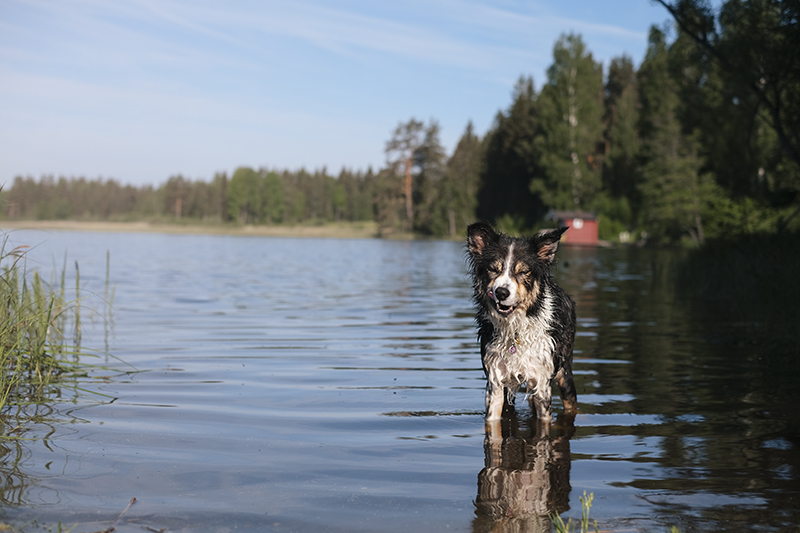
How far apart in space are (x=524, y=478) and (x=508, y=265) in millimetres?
1973

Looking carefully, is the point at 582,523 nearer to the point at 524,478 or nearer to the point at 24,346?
the point at 524,478

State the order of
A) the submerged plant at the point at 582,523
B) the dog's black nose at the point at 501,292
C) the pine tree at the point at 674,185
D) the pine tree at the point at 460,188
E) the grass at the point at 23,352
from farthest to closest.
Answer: the pine tree at the point at 460,188, the pine tree at the point at 674,185, the grass at the point at 23,352, the dog's black nose at the point at 501,292, the submerged plant at the point at 582,523

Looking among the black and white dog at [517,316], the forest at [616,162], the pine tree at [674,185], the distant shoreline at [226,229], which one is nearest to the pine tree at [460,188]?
the forest at [616,162]

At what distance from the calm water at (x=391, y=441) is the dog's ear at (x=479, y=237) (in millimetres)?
1968

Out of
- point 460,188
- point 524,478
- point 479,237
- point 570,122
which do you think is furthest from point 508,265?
point 460,188

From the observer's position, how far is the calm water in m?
4.99

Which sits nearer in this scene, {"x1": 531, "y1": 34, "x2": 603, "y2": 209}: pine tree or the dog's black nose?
the dog's black nose

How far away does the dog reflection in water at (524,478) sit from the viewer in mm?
4895

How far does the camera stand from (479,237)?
22.6ft

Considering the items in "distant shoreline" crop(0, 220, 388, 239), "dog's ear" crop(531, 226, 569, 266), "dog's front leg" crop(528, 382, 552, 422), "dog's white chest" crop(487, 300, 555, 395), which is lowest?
"dog's front leg" crop(528, 382, 552, 422)

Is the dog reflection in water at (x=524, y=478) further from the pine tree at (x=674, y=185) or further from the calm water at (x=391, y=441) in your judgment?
the pine tree at (x=674, y=185)

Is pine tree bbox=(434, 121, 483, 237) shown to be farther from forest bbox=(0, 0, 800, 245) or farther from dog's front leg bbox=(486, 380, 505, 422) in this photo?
dog's front leg bbox=(486, 380, 505, 422)

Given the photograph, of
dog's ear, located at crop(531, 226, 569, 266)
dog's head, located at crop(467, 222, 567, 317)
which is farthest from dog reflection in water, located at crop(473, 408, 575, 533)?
dog's ear, located at crop(531, 226, 569, 266)

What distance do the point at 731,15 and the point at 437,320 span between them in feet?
49.6
